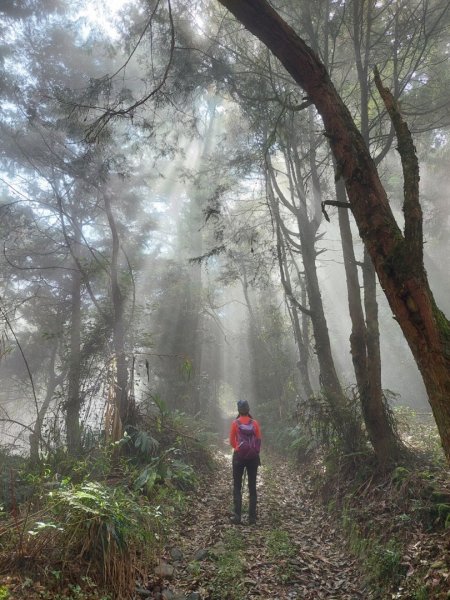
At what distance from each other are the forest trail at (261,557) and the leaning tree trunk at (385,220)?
2.89 m

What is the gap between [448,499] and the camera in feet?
15.7

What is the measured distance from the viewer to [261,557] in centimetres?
536

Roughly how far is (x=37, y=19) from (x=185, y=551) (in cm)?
1574

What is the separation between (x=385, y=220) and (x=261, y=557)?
4564 millimetres

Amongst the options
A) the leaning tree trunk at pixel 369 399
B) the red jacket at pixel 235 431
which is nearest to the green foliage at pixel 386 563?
the leaning tree trunk at pixel 369 399

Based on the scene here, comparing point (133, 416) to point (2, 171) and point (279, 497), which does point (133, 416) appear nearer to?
point (279, 497)

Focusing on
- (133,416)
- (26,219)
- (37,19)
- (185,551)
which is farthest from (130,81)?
(185,551)

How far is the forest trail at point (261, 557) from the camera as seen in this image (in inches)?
177

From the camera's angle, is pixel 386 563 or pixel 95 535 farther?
pixel 386 563

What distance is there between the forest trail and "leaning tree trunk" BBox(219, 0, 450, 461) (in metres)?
2.89

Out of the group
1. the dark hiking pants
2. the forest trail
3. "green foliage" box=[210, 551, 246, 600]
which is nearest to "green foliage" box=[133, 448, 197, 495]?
the forest trail

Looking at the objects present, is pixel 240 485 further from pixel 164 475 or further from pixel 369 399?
pixel 369 399

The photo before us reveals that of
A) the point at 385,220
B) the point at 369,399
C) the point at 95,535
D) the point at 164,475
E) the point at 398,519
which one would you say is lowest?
the point at 398,519

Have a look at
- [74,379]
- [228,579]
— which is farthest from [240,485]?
[74,379]
